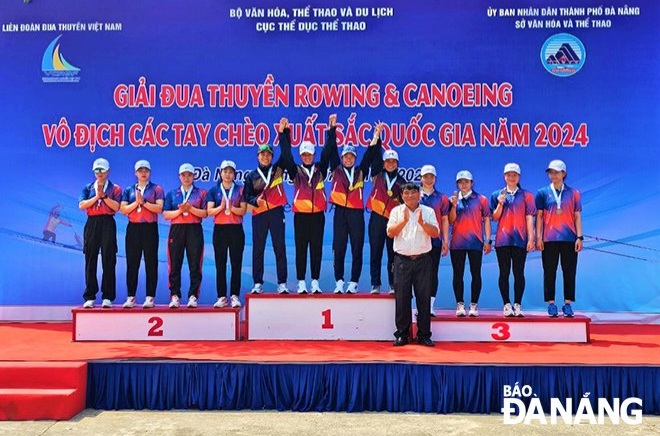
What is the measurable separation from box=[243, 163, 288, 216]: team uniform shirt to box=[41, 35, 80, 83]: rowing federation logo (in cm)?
206

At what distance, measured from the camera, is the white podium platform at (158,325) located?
4363 millimetres

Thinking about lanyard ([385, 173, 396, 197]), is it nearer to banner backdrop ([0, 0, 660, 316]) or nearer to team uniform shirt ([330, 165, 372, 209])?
team uniform shirt ([330, 165, 372, 209])

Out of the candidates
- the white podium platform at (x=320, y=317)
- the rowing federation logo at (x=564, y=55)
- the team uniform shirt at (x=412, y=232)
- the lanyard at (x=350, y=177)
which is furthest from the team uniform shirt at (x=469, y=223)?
the rowing federation logo at (x=564, y=55)

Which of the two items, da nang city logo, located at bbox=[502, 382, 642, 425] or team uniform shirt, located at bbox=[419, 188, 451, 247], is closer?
da nang city logo, located at bbox=[502, 382, 642, 425]

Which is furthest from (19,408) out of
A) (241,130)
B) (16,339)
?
(241,130)

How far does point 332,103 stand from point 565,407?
10.1 feet

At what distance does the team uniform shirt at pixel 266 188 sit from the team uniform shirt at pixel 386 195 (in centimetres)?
72

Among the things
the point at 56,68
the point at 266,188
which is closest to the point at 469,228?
the point at 266,188

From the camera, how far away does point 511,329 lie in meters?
4.33

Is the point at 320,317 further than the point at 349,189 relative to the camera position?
No

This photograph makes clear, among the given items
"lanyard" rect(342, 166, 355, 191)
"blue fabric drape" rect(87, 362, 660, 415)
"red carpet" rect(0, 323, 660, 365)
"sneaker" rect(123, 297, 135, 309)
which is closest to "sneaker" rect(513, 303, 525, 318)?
"red carpet" rect(0, 323, 660, 365)

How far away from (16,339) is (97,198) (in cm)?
121

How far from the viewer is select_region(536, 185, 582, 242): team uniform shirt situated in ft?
14.9

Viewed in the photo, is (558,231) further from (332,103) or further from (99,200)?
(99,200)
